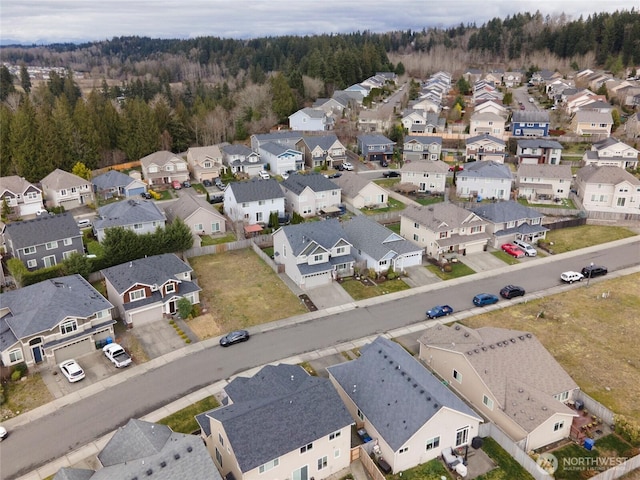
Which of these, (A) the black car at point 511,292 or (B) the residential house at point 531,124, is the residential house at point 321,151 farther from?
(A) the black car at point 511,292

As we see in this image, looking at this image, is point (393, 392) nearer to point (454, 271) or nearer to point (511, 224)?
point (454, 271)

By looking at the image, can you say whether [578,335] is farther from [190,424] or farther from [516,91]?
[516,91]

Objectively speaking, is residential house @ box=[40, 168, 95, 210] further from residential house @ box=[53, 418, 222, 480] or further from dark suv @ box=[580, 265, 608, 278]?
dark suv @ box=[580, 265, 608, 278]

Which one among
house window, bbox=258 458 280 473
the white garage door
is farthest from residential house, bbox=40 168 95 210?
house window, bbox=258 458 280 473

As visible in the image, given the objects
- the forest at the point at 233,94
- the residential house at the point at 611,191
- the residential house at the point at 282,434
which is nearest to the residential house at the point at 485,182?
the residential house at the point at 611,191

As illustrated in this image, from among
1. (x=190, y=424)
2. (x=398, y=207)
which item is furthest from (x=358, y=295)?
(x=398, y=207)

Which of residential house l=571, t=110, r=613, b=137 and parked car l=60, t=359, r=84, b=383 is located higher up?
residential house l=571, t=110, r=613, b=137

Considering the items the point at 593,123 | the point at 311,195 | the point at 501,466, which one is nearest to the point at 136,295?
the point at 311,195
